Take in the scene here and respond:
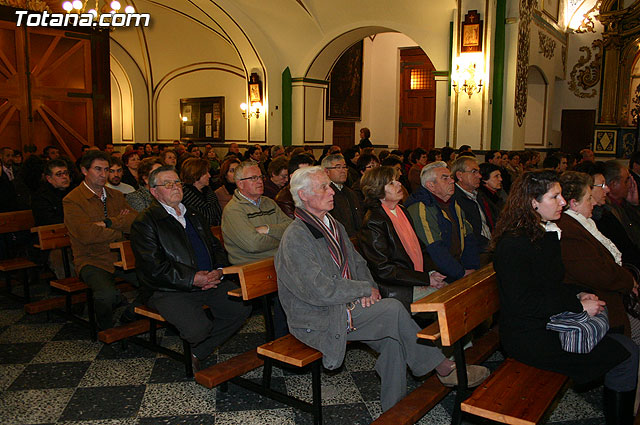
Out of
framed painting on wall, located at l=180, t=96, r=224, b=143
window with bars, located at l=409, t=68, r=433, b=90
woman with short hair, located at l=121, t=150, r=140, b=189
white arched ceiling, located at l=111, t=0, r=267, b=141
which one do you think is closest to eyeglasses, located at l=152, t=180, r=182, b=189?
woman with short hair, located at l=121, t=150, r=140, b=189

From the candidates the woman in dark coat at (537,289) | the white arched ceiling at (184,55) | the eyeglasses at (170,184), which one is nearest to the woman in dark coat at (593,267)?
the woman in dark coat at (537,289)

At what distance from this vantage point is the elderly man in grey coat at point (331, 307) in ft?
9.78

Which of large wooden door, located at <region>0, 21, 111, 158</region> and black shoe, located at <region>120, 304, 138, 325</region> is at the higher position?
large wooden door, located at <region>0, 21, 111, 158</region>

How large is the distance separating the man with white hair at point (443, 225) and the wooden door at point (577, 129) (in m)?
13.3

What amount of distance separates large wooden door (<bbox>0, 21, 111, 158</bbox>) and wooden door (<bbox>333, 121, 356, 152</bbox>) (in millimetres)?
6519

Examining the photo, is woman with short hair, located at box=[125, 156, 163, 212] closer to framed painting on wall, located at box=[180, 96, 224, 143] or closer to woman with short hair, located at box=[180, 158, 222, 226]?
woman with short hair, located at box=[180, 158, 222, 226]

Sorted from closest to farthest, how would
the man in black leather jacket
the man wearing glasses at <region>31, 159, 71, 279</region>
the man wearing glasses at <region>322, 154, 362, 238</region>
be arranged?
the man in black leather jacket → the man wearing glasses at <region>31, 159, 71, 279</region> → the man wearing glasses at <region>322, 154, 362, 238</region>

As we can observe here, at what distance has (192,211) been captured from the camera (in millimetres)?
4008

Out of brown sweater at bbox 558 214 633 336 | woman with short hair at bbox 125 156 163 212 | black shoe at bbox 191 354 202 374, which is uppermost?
woman with short hair at bbox 125 156 163 212

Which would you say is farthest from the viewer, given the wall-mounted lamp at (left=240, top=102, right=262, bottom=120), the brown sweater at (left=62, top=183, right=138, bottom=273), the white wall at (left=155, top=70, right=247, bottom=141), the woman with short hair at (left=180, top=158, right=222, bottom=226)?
the white wall at (left=155, top=70, right=247, bottom=141)

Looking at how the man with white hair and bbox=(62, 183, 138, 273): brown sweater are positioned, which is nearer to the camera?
the man with white hair

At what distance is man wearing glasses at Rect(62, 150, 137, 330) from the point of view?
427cm

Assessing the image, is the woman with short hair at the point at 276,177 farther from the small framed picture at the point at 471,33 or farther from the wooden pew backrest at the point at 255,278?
the small framed picture at the point at 471,33

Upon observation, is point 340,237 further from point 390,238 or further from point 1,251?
point 1,251
